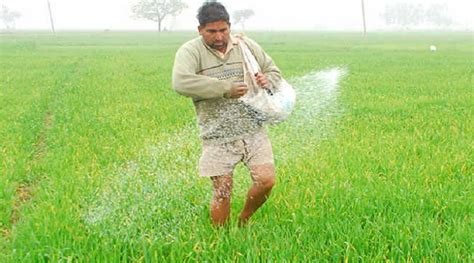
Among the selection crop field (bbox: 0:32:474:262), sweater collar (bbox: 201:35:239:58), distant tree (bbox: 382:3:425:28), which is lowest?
crop field (bbox: 0:32:474:262)

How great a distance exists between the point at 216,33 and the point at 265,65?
0.49 m

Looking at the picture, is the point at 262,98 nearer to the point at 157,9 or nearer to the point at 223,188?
the point at 223,188

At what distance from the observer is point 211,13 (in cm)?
303

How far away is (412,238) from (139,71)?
15.2 meters

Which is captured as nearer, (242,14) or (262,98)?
(262,98)

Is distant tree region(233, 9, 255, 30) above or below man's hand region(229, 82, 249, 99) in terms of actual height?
above

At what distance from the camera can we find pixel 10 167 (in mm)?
5383

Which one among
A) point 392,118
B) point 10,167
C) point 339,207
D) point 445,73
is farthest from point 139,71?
point 339,207

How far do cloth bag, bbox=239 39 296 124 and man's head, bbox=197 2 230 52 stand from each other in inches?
9.2

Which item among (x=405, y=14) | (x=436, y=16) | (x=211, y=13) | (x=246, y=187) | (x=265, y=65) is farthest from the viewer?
(x=436, y=16)

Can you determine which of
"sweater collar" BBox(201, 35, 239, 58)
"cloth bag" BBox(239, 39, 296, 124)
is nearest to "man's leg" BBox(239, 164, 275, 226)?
"cloth bag" BBox(239, 39, 296, 124)

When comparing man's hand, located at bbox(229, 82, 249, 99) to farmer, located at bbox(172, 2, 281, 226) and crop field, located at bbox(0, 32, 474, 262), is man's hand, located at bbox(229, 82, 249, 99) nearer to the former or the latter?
farmer, located at bbox(172, 2, 281, 226)

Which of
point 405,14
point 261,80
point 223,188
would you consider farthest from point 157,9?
point 261,80

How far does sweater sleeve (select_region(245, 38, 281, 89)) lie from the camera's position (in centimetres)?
338
